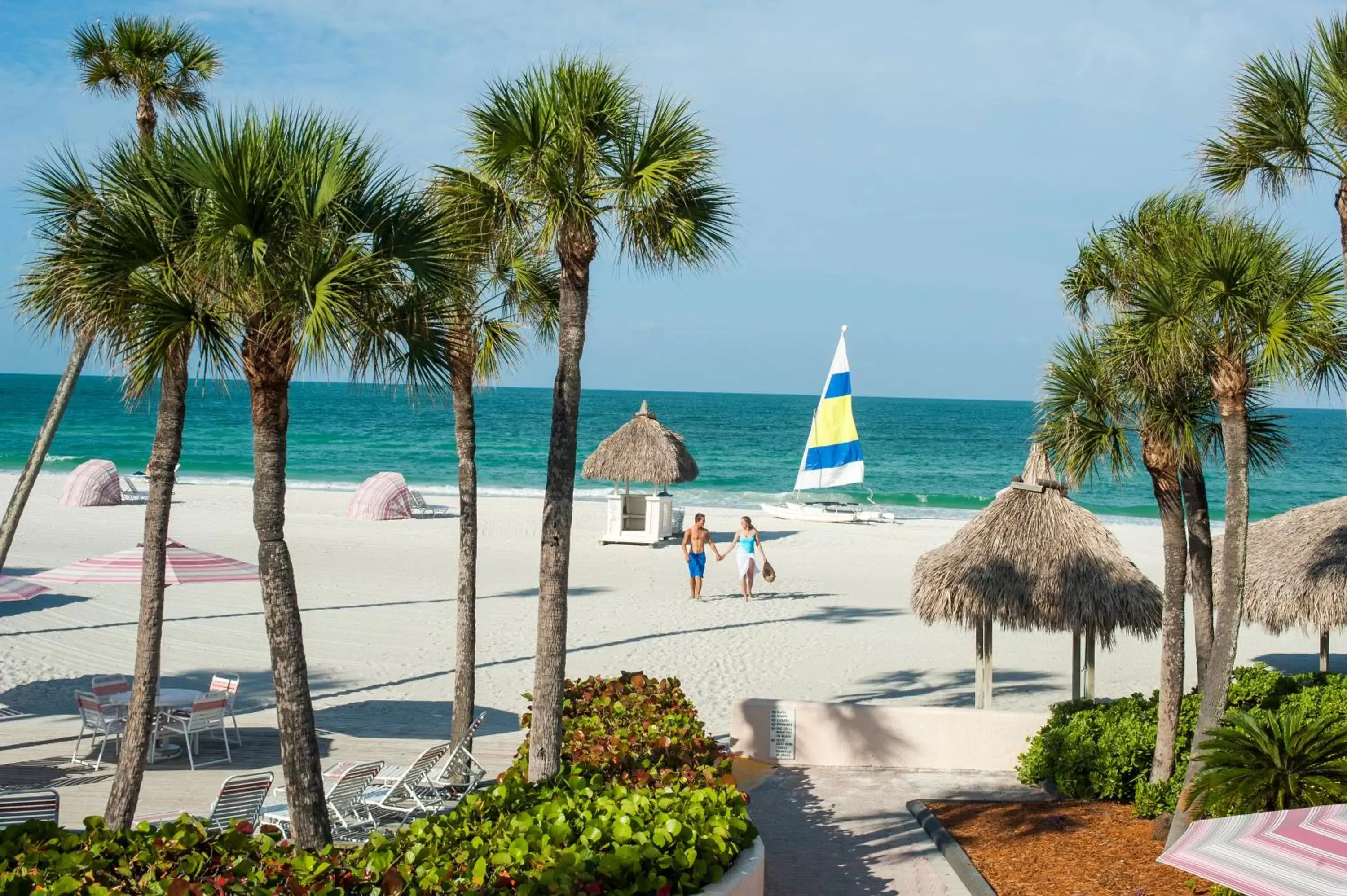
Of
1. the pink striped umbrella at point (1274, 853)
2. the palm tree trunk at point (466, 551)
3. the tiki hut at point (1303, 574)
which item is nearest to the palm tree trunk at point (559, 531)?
the palm tree trunk at point (466, 551)

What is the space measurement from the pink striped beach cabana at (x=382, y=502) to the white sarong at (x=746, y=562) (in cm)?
1281

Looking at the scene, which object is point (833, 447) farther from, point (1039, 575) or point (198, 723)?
point (198, 723)

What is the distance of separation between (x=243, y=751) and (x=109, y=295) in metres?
5.62

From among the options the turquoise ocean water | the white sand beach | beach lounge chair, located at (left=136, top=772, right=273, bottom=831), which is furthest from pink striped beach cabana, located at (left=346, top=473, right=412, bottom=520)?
beach lounge chair, located at (left=136, top=772, right=273, bottom=831)

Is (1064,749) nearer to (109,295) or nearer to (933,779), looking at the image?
(933,779)

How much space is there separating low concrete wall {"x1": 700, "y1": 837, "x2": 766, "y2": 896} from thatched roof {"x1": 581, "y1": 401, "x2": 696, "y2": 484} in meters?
→ 19.9

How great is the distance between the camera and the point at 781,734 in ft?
32.7

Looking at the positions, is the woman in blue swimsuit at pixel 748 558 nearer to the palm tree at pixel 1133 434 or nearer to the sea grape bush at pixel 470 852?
the palm tree at pixel 1133 434

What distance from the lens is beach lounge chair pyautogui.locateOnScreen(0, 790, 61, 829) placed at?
20.7 ft

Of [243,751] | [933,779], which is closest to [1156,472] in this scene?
[933,779]

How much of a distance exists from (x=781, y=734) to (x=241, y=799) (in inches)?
187

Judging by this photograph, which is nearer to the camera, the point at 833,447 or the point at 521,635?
the point at 521,635

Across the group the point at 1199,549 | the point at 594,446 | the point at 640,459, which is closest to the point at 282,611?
the point at 1199,549

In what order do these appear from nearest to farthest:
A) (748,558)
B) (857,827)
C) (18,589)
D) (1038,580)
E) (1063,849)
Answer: (1063,849), (857,827), (1038,580), (18,589), (748,558)
